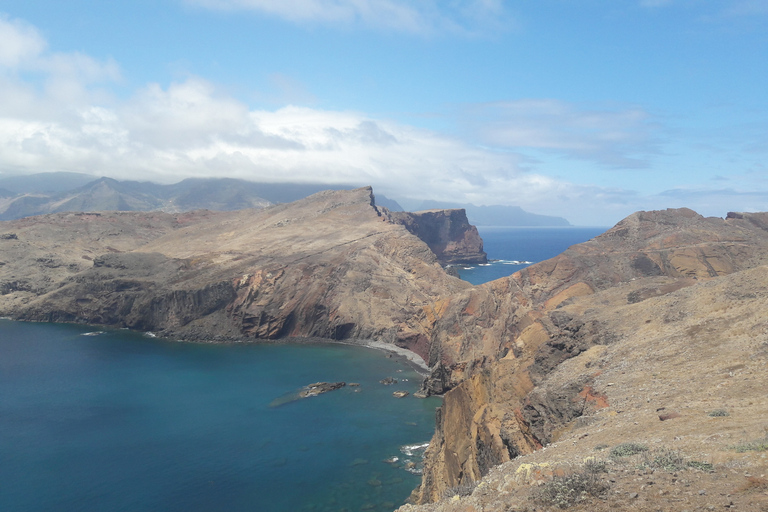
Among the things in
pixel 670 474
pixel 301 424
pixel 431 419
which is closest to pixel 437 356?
pixel 431 419

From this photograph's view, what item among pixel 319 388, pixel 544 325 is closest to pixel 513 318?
pixel 544 325

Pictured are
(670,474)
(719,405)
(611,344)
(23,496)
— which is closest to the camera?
(670,474)

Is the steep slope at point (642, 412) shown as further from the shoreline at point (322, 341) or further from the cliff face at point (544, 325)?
the shoreline at point (322, 341)

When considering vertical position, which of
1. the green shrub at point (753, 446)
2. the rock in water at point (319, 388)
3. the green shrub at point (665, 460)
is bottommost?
the rock in water at point (319, 388)

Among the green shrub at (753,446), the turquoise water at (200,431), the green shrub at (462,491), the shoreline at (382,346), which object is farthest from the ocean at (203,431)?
the green shrub at (753,446)

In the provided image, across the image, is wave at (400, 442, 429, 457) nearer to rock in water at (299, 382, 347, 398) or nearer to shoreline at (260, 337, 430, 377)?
rock in water at (299, 382, 347, 398)

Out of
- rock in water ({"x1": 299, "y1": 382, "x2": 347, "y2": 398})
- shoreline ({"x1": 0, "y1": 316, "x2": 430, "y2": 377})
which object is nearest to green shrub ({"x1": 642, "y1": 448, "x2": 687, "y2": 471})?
rock in water ({"x1": 299, "y1": 382, "x2": 347, "y2": 398})

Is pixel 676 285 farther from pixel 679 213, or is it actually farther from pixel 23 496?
pixel 23 496
